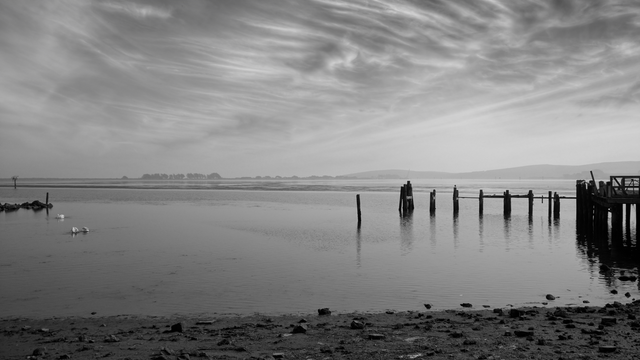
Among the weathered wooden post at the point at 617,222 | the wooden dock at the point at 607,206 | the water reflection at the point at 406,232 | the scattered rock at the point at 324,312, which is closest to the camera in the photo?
the scattered rock at the point at 324,312

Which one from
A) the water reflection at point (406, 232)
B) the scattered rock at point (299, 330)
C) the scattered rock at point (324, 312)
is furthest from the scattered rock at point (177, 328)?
the water reflection at point (406, 232)

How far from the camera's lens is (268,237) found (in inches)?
1133

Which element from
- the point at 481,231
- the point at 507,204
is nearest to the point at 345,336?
the point at 481,231

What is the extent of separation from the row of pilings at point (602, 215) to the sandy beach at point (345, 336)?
17.9m

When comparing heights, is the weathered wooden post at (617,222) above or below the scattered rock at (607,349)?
above

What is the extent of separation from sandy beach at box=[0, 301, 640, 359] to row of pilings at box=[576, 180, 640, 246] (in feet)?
58.7

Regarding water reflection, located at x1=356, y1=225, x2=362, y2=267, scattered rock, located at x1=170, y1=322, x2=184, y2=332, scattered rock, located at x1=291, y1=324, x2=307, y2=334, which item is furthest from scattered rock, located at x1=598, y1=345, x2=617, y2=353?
water reflection, located at x1=356, y1=225, x2=362, y2=267

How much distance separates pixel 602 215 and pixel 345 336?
1130 inches

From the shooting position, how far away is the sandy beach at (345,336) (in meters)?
8.61

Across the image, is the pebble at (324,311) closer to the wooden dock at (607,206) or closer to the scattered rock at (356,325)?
the scattered rock at (356,325)

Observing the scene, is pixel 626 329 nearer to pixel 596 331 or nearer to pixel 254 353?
pixel 596 331

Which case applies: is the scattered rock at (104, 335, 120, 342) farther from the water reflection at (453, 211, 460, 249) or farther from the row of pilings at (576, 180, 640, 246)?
the row of pilings at (576, 180, 640, 246)

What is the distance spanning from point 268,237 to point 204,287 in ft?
43.8

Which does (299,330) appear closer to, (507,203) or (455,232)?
(455,232)
